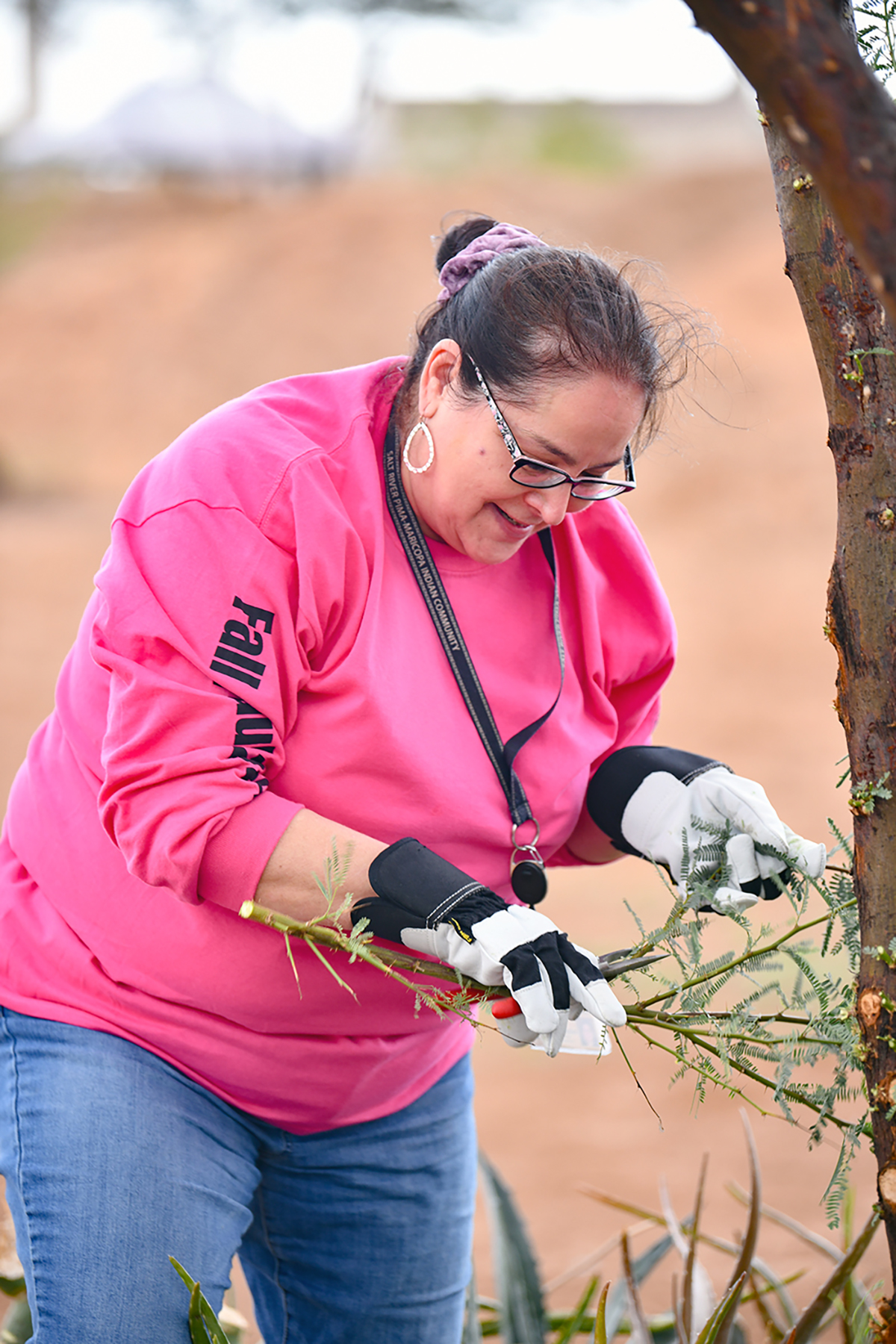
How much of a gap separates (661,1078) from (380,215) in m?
13.4

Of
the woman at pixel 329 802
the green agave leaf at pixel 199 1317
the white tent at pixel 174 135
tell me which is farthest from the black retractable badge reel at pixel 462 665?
the white tent at pixel 174 135

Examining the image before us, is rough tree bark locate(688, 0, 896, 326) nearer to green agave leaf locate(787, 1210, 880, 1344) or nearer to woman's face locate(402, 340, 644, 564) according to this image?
woman's face locate(402, 340, 644, 564)

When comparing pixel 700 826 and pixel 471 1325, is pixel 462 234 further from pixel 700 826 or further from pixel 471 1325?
pixel 471 1325

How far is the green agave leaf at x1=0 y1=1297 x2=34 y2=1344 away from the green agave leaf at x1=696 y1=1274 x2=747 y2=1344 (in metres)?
1.02

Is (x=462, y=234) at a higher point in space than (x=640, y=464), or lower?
lower

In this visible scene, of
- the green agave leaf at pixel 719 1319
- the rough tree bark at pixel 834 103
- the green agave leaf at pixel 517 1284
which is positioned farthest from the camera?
the green agave leaf at pixel 517 1284

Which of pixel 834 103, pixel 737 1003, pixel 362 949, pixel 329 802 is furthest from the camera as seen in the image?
pixel 329 802

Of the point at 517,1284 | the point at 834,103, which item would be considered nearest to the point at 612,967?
the point at 834,103

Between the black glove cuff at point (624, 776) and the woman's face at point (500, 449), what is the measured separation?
1.06ft

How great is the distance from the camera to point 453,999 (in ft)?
3.90

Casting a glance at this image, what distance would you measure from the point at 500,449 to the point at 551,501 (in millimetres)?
75

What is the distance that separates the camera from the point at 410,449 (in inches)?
55.1

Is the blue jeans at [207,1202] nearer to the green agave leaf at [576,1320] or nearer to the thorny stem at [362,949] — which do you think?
the thorny stem at [362,949]

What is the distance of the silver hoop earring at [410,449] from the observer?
53.6 inches
